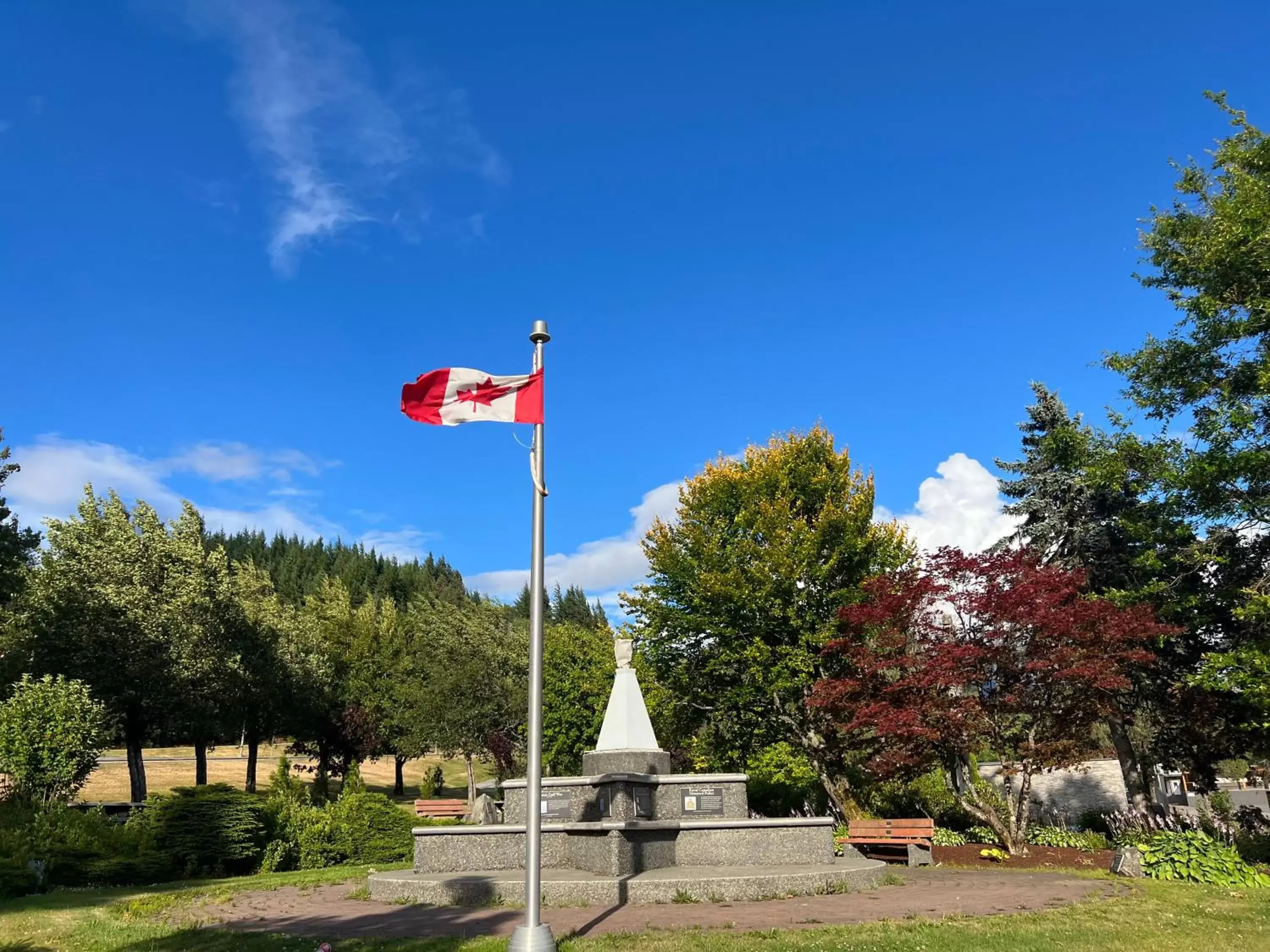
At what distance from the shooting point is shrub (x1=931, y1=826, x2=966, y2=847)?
16.9 meters

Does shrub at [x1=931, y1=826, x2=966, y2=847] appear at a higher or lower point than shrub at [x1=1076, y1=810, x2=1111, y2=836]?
higher

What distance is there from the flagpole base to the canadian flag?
4.84m

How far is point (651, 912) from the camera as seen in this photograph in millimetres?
9891

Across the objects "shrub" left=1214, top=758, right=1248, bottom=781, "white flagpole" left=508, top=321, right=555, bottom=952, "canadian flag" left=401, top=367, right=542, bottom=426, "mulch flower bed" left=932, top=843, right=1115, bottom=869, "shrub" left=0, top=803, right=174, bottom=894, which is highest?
"canadian flag" left=401, top=367, right=542, bottom=426

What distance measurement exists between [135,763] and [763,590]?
78.7ft

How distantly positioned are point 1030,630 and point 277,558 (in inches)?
4128

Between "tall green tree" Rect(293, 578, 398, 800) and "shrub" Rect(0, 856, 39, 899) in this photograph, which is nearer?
"shrub" Rect(0, 856, 39, 899)

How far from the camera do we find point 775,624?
77.3ft

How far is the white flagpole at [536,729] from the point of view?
6.98 meters

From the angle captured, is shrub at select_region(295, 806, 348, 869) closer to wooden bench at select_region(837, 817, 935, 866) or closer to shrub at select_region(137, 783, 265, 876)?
shrub at select_region(137, 783, 265, 876)

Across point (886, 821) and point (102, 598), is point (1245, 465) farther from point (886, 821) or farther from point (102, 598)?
point (102, 598)

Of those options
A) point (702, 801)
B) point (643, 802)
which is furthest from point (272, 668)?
point (702, 801)

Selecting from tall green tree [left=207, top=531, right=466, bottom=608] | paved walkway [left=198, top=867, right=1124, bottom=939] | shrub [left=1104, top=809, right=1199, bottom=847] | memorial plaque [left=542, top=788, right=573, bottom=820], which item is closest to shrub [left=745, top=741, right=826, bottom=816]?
shrub [left=1104, top=809, right=1199, bottom=847]

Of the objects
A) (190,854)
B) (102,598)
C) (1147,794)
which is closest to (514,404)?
(190,854)
